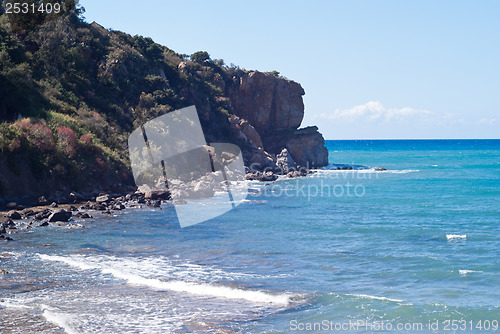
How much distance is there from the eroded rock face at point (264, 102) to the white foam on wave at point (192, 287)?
64033mm

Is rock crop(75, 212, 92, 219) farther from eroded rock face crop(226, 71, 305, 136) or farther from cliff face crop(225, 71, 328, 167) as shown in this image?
eroded rock face crop(226, 71, 305, 136)

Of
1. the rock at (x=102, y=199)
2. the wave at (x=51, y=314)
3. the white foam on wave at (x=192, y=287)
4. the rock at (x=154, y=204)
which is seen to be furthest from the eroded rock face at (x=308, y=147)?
the wave at (x=51, y=314)

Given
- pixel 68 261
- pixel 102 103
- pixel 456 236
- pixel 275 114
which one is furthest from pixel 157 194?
pixel 275 114

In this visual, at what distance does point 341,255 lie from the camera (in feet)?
→ 67.1

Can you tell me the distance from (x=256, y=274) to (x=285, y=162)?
53796 millimetres

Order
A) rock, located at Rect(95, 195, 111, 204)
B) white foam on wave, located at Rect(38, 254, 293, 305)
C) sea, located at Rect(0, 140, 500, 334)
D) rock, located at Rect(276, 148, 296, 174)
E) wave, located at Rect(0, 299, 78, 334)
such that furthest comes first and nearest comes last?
rock, located at Rect(276, 148, 296, 174), rock, located at Rect(95, 195, 111, 204), white foam on wave, located at Rect(38, 254, 293, 305), sea, located at Rect(0, 140, 500, 334), wave, located at Rect(0, 299, 78, 334)

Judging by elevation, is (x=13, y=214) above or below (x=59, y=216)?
above

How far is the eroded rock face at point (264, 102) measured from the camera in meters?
80.6

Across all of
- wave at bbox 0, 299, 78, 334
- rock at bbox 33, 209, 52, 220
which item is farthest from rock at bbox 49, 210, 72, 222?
wave at bbox 0, 299, 78, 334

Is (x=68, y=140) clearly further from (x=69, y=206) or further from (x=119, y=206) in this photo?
(x=119, y=206)

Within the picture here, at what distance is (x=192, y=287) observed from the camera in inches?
618

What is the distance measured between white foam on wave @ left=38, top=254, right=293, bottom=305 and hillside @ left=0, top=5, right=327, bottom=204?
1580 centimetres

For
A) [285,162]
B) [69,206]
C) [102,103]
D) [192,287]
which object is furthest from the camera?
[285,162]

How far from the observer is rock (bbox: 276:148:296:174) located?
229 feet
